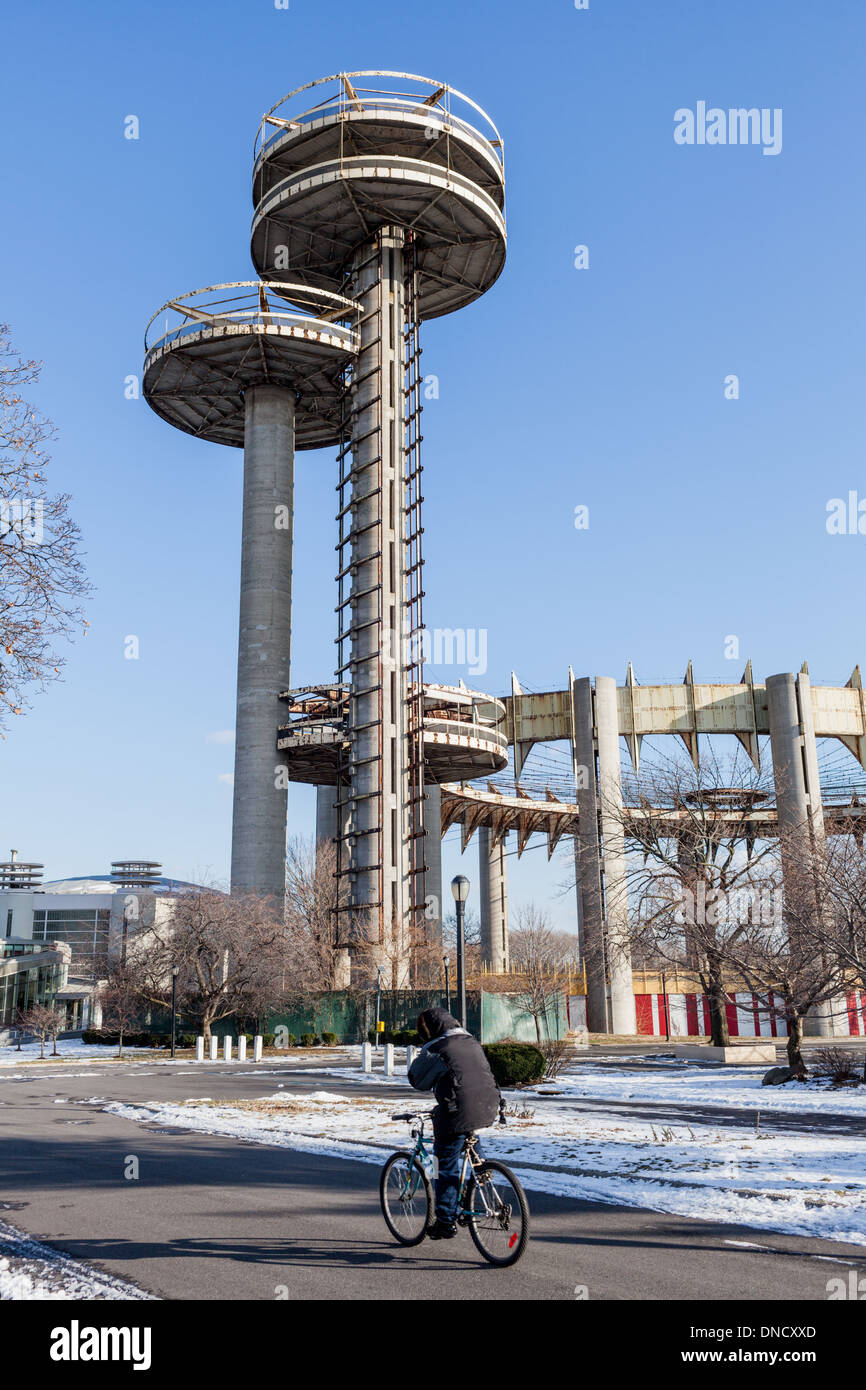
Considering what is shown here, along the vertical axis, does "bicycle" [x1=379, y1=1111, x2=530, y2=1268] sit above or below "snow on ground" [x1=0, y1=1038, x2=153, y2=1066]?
above

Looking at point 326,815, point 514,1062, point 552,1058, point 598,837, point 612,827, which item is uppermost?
point 326,815

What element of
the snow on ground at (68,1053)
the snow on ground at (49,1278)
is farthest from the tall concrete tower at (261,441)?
the snow on ground at (49,1278)

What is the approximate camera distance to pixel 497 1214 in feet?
25.6

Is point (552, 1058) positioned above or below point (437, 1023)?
below

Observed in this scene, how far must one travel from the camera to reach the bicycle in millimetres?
7702

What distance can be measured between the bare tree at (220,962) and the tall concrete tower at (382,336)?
21.2ft

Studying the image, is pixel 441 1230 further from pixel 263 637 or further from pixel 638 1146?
pixel 263 637

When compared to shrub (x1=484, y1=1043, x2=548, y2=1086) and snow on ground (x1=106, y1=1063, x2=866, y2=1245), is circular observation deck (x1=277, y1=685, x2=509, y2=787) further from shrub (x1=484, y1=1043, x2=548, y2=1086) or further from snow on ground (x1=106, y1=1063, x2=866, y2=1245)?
snow on ground (x1=106, y1=1063, x2=866, y2=1245)

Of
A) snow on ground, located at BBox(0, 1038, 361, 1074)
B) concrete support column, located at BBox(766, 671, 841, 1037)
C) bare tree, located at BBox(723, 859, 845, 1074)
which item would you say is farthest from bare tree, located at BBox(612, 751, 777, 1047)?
concrete support column, located at BBox(766, 671, 841, 1037)

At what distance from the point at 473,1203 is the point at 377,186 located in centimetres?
6509

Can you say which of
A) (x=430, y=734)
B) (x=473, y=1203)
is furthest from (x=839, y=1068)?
(x=430, y=734)

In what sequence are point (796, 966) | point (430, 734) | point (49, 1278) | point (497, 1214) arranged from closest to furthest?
point (49, 1278)
point (497, 1214)
point (796, 966)
point (430, 734)

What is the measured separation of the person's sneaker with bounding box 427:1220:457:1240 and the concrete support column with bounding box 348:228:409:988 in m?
49.5

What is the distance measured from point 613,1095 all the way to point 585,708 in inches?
1807
